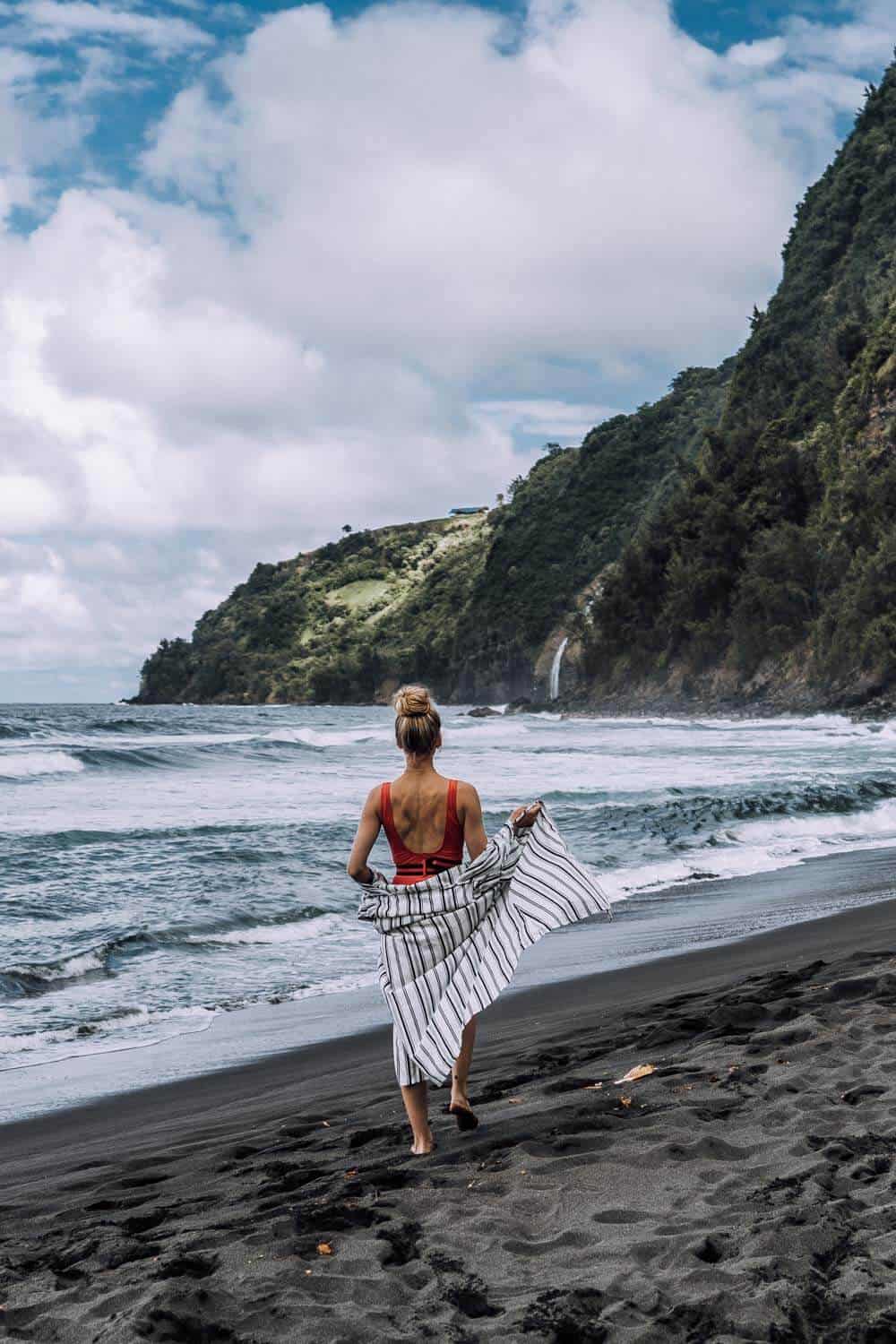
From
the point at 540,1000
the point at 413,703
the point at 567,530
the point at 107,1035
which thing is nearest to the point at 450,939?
the point at 413,703

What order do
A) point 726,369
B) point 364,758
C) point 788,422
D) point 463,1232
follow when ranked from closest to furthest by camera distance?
1. point 463,1232
2. point 364,758
3. point 788,422
4. point 726,369

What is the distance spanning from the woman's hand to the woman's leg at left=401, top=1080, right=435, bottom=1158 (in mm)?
996

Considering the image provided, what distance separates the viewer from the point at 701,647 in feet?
216

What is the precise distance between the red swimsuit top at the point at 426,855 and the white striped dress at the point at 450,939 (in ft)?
0.19

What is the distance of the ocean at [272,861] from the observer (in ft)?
28.0

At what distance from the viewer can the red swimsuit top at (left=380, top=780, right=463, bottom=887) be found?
14.5ft

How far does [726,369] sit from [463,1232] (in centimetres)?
11832

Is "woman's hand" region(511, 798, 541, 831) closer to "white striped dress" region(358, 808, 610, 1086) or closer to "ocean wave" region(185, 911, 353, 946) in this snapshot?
"white striped dress" region(358, 808, 610, 1086)

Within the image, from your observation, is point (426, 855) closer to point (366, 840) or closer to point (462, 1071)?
point (366, 840)

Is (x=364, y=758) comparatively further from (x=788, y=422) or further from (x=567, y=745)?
(x=788, y=422)

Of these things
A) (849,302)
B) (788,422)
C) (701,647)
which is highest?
(849,302)

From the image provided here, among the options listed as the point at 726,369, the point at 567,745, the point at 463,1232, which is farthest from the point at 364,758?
the point at 726,369

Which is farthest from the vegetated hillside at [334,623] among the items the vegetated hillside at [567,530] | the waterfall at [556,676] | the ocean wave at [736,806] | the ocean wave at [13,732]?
the ocean wave at [736,806]

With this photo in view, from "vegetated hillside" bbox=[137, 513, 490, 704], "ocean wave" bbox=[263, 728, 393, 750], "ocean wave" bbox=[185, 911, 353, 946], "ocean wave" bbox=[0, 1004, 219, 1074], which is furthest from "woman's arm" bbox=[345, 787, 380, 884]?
"vegetated hillside" bbox=[137, 513, 490, 704]
